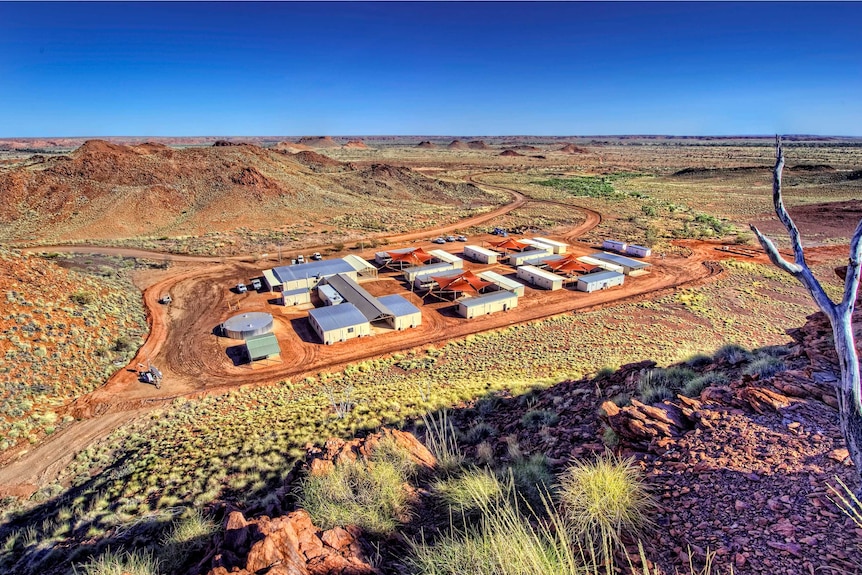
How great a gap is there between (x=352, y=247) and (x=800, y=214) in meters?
69.1

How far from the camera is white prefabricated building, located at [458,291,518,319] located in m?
33.4

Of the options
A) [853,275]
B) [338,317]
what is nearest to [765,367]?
[853,275]

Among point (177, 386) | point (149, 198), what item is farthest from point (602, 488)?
point (149, 198)

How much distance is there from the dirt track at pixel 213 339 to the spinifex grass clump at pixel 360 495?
14.4 meters

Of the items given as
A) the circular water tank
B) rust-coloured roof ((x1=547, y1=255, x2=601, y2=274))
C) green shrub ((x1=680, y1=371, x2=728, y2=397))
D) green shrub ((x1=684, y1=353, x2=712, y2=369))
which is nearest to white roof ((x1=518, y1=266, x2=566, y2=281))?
rust-coloured roof ((x1=547, y1=255, x2=601, y2=274))

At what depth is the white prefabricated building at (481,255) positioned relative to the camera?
4812cm

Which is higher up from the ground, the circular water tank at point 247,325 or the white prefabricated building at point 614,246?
the white prefabricated building at point 614,246

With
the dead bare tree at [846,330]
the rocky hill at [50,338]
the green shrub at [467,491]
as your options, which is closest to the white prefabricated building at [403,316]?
the rocky hill at [50,338]

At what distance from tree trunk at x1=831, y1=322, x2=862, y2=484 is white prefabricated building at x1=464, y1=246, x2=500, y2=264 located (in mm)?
43621

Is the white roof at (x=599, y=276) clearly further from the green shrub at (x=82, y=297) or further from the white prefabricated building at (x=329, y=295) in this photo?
the green shrub at (x=82, y=297)

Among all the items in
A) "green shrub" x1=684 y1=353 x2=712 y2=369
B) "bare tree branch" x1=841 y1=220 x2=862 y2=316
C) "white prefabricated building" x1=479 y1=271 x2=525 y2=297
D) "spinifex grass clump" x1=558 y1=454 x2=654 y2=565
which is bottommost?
"white prefabricated building" x1=479 y1=271 x2=525 y2=297

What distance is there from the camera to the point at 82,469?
16203 mm

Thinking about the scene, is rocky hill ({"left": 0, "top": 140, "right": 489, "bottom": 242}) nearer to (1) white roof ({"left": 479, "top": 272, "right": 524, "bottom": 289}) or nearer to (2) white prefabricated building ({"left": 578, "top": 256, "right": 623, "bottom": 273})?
(1) white roof ({"left": 479, "top": 272, "right": 524, "bottom": 289})

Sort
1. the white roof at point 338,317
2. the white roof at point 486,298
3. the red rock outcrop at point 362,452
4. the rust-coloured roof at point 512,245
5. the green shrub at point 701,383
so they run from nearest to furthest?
the red rock outcrop at point 362,452, the green shrub at point 701,383, the white roof at point 338,317, the white roof at point 486,298, the rust-coloured roof at point 512,245
